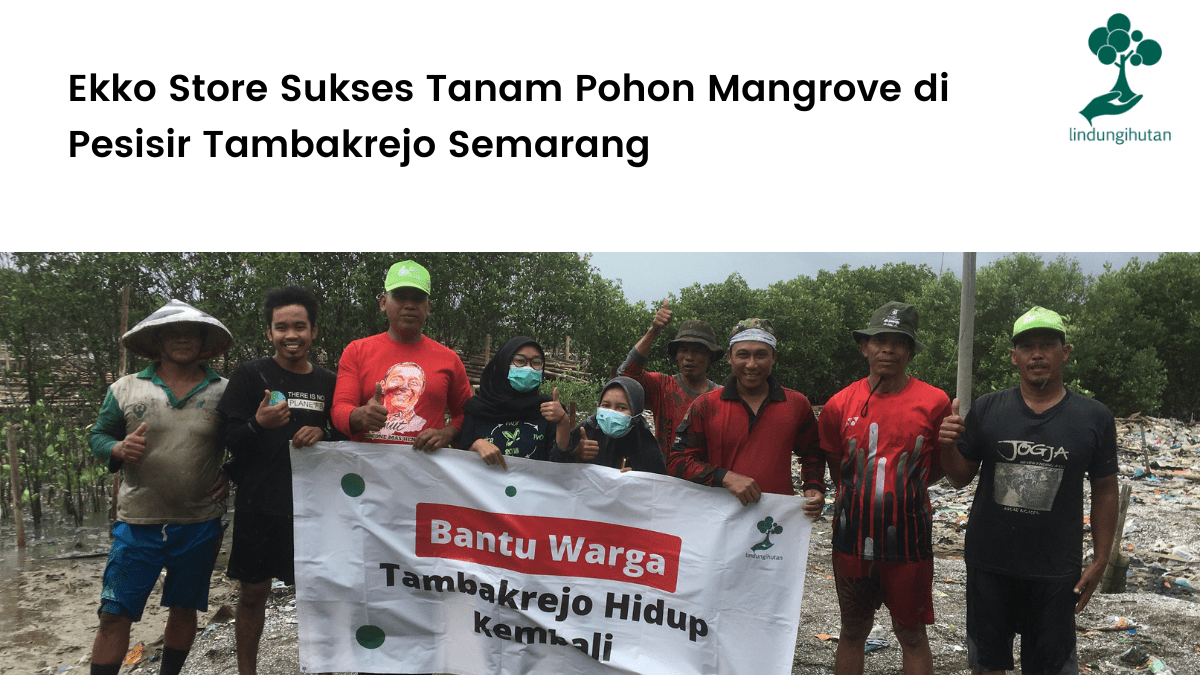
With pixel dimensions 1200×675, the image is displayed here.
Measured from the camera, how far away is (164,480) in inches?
137

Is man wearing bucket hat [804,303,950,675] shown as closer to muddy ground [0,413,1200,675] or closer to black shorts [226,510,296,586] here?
muddy ground [0,413,1200,675]

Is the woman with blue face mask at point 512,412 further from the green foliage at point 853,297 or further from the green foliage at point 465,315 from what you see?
the green foliage at point 853,297

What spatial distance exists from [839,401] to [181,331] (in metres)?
3.10

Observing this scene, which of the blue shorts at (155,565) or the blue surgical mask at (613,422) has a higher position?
the blue surgical mask at (613,422)

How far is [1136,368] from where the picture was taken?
24328 mm

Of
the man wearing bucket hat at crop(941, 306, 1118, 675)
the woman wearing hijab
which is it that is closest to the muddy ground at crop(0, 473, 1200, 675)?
the man wearing bucket hat at crop(941, 306, 1118, 675)

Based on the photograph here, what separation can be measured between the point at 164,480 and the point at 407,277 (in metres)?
1.43

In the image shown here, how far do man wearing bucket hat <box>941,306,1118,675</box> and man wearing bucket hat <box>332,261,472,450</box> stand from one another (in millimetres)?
2291

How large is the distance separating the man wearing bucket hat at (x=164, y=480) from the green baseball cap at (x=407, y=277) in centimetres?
89

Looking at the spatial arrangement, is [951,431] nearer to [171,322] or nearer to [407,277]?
[407,277]

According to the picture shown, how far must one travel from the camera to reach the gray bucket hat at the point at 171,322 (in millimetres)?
3535

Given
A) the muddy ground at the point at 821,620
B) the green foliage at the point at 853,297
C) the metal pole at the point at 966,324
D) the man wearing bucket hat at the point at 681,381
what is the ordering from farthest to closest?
the green foliage at the point at 853,297, the metal pole at the point at 966,324, the muddy ground at the point at 821,620, the man wearing bucket hat at the point at 681,381

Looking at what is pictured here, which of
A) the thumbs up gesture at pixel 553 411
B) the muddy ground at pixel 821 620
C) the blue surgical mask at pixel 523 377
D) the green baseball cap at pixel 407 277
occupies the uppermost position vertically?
the green baseball cap at pixel 407 277

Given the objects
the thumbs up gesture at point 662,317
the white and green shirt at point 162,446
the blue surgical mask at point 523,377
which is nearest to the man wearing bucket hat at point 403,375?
the blue surgical mask at point 523,377
